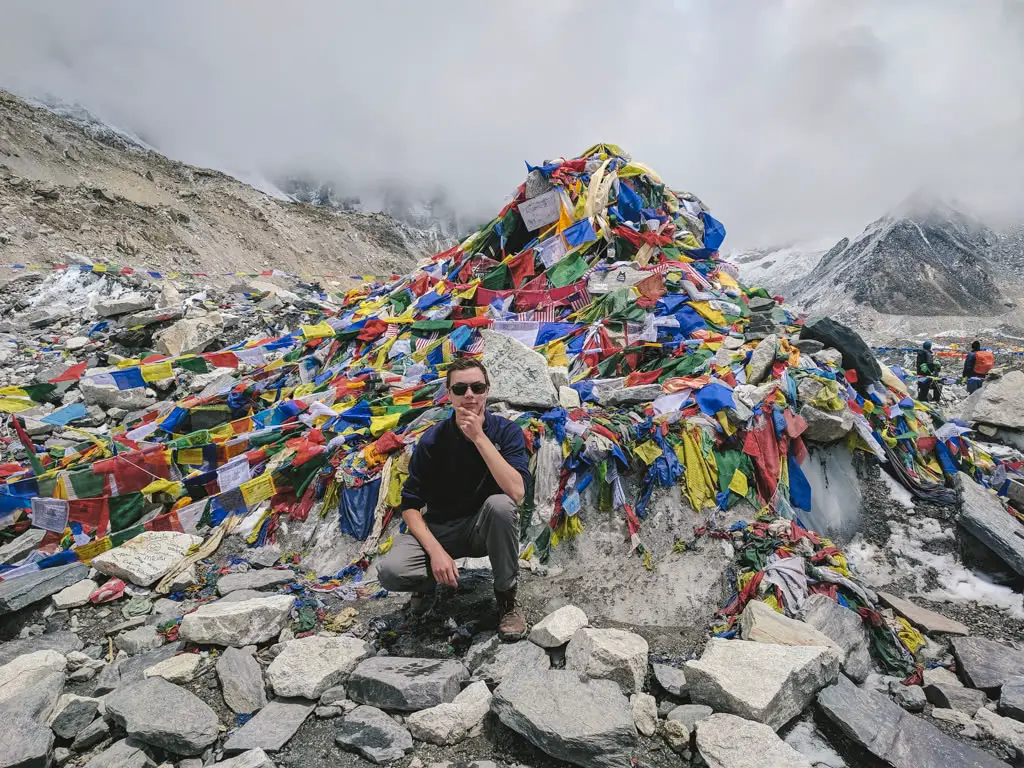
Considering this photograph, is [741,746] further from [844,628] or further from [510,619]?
[844,628]

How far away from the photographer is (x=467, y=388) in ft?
9.34

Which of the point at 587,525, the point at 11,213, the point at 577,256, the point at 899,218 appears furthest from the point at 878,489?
the point at 899,218

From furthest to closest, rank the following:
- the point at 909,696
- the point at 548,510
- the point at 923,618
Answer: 1. the point at 548,510
2. the point at 923,618
3. the point at 909,696

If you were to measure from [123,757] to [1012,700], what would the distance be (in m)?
4.42

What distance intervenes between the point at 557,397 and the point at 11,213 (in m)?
23.9

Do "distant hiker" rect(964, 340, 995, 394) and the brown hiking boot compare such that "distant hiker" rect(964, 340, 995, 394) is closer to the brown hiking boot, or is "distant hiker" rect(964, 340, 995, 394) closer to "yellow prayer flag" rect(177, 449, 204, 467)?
the brown hiking boot

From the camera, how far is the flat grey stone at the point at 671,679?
8.45 ft

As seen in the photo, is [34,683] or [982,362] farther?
[982,362]

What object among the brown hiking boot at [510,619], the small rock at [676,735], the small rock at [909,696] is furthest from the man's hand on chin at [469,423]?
the small rock at [909,696]

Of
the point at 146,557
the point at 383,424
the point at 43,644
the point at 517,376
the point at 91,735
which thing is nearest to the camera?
the point at 91,735

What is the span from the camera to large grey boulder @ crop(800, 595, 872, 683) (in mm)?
2969

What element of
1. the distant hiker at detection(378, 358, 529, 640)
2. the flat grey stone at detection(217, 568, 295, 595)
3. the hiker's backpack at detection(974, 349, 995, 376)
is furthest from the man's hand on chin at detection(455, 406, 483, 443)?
the hiker's backpack at detection(974, 349, 995, 376)

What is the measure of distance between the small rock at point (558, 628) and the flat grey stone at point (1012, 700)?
2248 millimetres

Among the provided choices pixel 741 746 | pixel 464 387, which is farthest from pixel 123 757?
pixel 741 746
